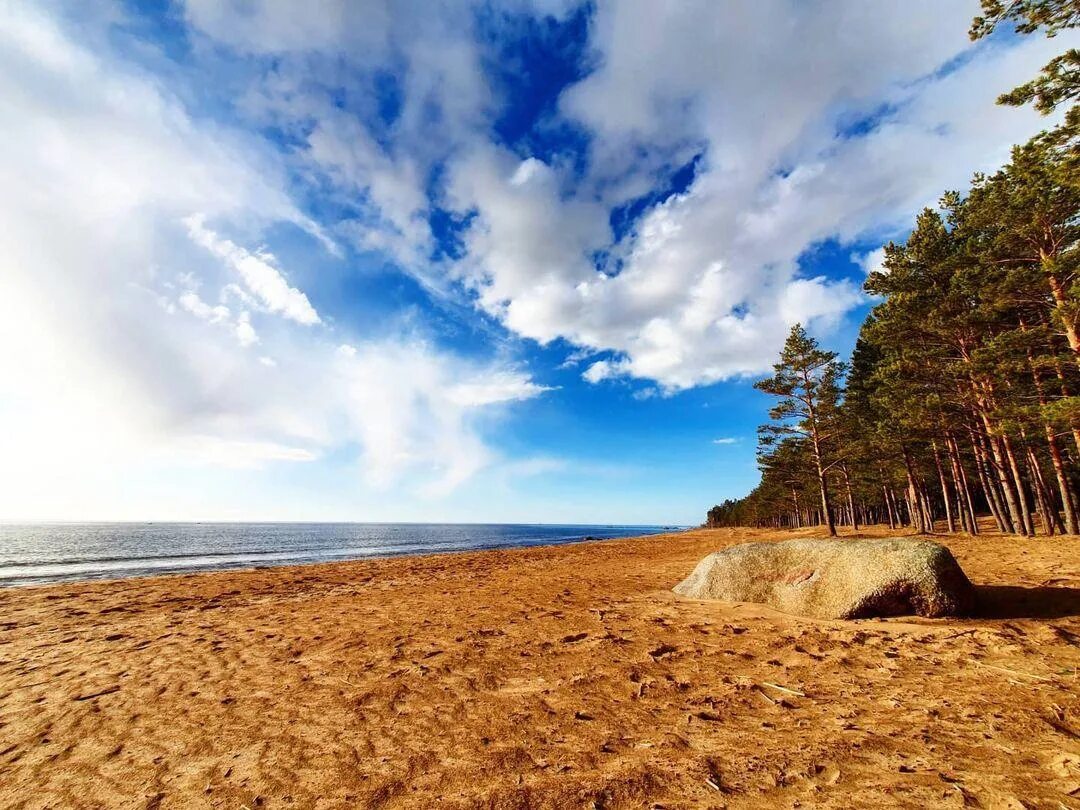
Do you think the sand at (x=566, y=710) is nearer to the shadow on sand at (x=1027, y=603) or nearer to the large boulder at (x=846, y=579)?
the shadow on sand at (x=1027, y=603)

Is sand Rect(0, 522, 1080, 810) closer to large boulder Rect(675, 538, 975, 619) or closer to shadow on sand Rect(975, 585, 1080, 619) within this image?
shadow on sand Rect(975, 585, 1080, 619)

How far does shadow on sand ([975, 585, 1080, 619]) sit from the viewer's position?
7.22 metres

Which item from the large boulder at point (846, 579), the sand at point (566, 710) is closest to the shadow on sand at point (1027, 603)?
the sand at point (566, 710)

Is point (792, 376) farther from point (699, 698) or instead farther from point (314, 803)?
point (314, 803)

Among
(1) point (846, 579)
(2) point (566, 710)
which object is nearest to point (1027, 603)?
(1) point (846, 579)

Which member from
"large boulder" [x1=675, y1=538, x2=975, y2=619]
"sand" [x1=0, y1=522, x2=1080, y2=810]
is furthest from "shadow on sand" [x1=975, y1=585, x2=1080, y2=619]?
"large boulder" [x1=675, y1=538, x2=975, y2=619]

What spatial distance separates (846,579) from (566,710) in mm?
6519

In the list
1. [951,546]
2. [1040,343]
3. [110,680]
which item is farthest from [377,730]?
[1040,343]

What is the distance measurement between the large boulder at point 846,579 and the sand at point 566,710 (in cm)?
40

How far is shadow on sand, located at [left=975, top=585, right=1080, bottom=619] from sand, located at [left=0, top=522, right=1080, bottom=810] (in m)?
0.06

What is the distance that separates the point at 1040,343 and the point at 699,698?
20.5 meters

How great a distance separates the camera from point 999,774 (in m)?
3.25

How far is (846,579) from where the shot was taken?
821cm

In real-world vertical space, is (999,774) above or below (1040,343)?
below
